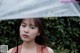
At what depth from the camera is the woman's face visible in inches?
90.5

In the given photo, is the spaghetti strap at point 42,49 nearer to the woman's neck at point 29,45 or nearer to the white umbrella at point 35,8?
the woman's neck at point 29,45

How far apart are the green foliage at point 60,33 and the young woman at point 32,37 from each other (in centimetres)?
93

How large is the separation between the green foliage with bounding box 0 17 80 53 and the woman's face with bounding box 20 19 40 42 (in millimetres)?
1022

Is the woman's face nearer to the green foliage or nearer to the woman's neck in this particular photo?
the woman's neck

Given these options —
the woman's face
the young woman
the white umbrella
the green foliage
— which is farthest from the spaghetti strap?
the green foliage

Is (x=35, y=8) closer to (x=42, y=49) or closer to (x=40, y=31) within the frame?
(x=40, y=31)

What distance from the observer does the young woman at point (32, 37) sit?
2.30 meters

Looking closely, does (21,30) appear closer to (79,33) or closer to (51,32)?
(51,32)

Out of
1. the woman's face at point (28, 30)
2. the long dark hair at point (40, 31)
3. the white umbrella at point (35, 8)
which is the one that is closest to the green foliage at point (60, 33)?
the long dark hair at point (40, 31)

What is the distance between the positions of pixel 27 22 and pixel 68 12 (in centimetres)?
36

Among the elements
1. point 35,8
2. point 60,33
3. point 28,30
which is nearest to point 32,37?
point 28,30

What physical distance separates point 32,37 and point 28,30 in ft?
0.28

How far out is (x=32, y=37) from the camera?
7.68 feet

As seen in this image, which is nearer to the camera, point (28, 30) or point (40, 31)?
point (28, 30)
